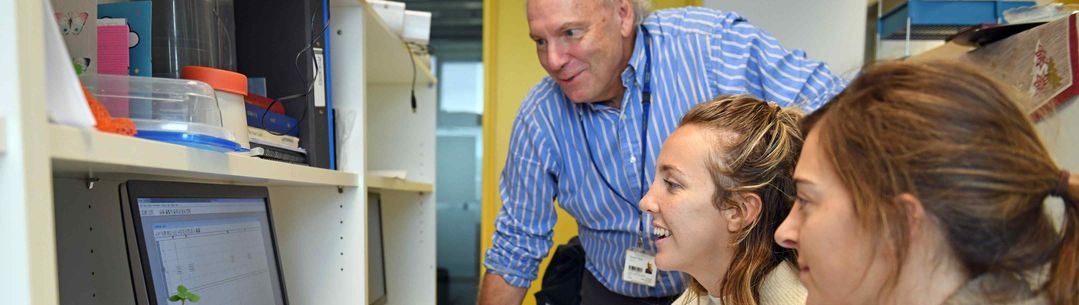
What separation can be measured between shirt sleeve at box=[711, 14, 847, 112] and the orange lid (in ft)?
2.90

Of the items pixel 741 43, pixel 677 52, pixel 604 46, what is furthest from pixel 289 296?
pixel 741 43

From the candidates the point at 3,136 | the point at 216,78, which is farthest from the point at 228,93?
the point at 3,136

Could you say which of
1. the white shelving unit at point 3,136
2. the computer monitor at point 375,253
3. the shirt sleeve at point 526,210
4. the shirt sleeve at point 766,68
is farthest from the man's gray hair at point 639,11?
the white shelving unit at point 3,136

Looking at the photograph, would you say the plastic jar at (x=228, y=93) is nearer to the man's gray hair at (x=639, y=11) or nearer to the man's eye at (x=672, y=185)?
the man's eye at (x=672, y=185)

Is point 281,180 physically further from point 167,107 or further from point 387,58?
point 387,58

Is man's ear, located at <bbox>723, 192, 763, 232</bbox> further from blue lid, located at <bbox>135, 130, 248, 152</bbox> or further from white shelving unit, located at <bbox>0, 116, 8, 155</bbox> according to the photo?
white shelving unit, located at <bbox>0, 116, 8, 155</bbox>

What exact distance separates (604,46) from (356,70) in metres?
0.47

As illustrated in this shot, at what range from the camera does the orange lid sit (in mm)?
997

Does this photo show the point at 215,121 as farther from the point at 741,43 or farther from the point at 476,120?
the point at 476,120

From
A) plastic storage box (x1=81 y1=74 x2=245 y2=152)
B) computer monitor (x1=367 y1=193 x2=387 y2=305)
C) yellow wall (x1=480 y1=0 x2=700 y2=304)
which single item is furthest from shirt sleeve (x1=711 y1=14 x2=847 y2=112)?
yellow wall (x1=480 y1=0 x2=700 y2=304)

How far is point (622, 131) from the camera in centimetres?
156

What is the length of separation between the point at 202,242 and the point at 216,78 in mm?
238

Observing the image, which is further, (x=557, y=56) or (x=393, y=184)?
(x=393, y=184)

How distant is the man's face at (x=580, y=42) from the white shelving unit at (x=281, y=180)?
33cm
